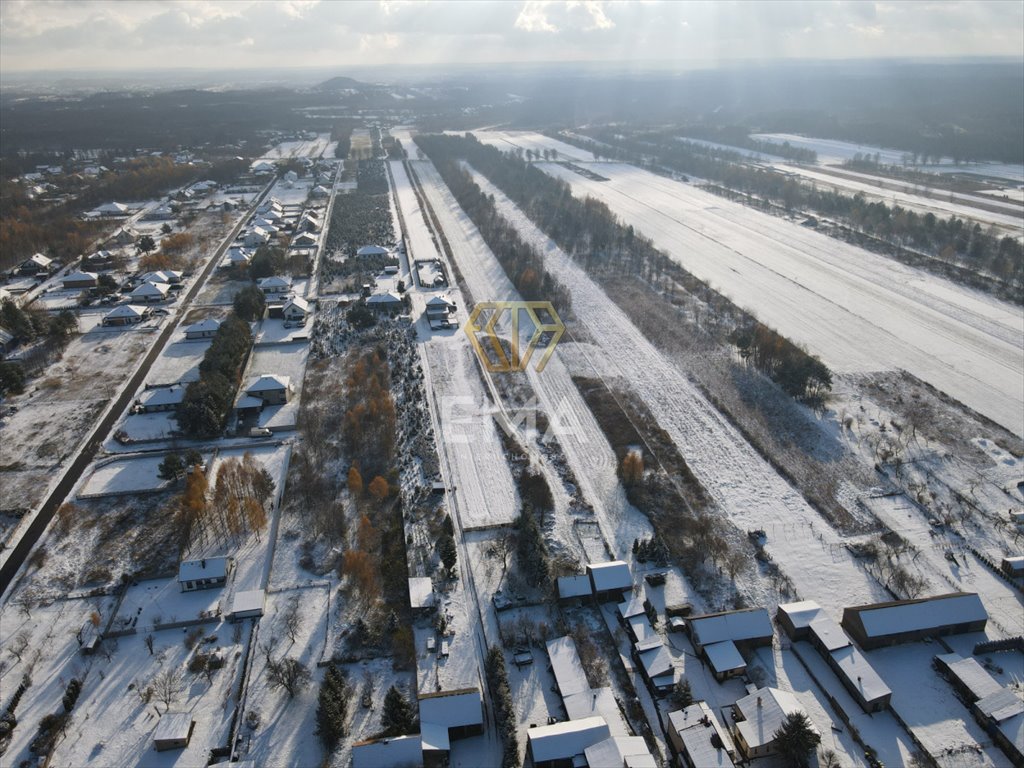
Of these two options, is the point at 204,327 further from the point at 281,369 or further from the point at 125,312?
the point at 281,369

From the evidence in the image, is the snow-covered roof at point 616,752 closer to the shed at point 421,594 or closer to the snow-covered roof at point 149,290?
the shed at point 421,594

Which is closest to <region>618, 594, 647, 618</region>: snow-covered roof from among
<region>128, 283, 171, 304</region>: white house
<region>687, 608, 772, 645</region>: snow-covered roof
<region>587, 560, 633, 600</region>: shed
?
<region>587, 560, 633, 600</region>: shed

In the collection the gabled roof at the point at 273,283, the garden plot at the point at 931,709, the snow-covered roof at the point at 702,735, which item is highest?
the gabled roof at the point at 273,283

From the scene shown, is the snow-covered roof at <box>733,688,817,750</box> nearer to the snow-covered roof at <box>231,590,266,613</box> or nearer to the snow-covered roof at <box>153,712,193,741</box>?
the snow-covered roof at <box>153,712,193,741</box>

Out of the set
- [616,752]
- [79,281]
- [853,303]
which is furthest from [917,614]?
[79,281]

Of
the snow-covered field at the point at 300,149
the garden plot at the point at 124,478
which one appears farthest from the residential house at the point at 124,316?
the snow-covered field at the point at 300,149

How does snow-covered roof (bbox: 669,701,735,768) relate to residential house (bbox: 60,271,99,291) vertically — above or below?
below
